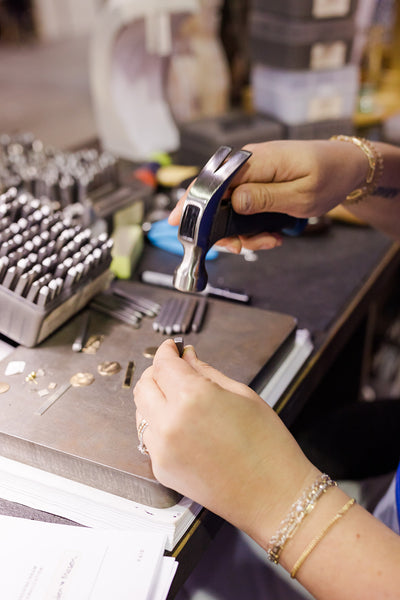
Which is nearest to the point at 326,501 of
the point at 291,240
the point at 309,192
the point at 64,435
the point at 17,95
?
the point at 64,435

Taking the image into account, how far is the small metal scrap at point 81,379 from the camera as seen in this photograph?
0.63m

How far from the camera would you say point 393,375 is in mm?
1702

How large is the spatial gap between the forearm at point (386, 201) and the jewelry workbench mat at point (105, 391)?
246mm

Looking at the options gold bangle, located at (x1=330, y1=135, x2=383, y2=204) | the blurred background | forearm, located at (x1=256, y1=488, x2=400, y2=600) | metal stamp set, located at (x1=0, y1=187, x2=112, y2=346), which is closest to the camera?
forearm, located at (x1=256, y1=488, x2=400, y2=600)

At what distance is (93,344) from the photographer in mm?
705

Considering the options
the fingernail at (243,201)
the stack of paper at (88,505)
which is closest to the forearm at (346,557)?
the stack of paper at (88,505)

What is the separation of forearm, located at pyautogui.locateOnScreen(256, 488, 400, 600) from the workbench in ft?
0.69

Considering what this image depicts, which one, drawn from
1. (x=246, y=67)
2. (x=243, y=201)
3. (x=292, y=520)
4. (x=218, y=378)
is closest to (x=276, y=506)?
(x=292, y=520)

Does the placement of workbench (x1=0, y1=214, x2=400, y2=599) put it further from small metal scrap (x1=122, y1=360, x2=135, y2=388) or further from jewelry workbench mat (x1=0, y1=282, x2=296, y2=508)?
small metal scrap (x1=122, y1=360, x2=135, y2=388)

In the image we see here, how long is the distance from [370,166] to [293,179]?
16 centimetres

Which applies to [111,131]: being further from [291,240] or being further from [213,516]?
[213,516]

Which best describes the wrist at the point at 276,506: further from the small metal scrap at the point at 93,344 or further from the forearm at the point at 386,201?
the forearm at the point at 386,201

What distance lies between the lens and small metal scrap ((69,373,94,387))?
63 cm


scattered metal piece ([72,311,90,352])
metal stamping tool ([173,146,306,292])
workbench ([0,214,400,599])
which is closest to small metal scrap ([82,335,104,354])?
scattered metal piece ([72,311,90,352])
